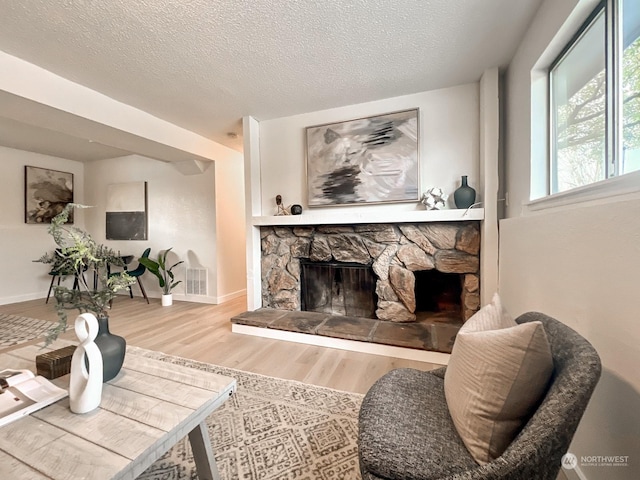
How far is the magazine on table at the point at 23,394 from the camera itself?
3.03ft

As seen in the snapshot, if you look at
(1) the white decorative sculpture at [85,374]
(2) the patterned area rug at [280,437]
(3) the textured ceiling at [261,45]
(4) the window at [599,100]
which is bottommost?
(2) the patterned area rug at [280,437]

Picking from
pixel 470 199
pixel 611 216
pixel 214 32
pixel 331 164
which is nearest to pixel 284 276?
pixel 331 164

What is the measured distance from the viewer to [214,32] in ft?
5.79

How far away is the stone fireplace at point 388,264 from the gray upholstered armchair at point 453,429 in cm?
147

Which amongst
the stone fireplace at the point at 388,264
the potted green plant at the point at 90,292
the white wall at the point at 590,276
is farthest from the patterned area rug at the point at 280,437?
the stone fireplace at the point at 388,264

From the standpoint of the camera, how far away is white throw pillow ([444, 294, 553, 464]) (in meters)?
0.76

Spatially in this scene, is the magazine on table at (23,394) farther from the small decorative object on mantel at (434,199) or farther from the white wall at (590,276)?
the small decorative object on mantel at (434,199)

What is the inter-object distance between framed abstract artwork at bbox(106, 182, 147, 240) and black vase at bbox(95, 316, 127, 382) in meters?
4.02

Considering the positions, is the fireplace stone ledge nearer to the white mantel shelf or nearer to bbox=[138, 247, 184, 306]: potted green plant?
the white mantel shelf

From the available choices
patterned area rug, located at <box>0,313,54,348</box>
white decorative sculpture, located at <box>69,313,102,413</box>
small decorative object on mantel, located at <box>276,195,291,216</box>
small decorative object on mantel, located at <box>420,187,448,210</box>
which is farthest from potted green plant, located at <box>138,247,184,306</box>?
small decorative object on mantel, located at <box>420,187,448,210</box>

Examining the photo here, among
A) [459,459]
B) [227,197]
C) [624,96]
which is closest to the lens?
[459,459]

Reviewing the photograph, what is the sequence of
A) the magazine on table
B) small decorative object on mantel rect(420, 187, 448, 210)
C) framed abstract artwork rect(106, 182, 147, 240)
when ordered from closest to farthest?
1. the magazine on table
2. small decorative object on mantel rect(420, 187, 448, 210)
3. framed abstract artwork rect(106, 182, 147, 240)

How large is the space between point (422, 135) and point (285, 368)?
8.27ft

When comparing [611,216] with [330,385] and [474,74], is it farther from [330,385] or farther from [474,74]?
[474,74]
